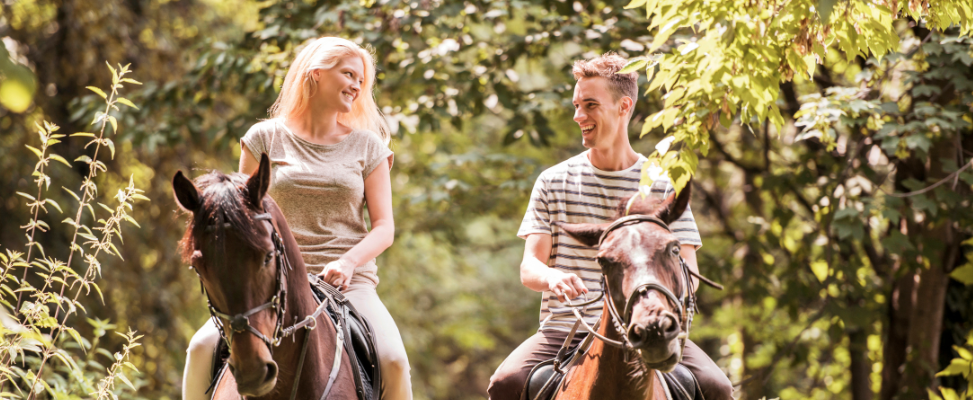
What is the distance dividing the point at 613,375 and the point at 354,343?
122cm

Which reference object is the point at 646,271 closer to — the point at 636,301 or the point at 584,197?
the point at 636,301

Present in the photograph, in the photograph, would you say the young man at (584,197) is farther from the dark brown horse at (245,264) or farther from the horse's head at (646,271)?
the dark brown horse at (245,264)

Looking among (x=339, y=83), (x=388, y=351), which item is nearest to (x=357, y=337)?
(x=388, y=351)

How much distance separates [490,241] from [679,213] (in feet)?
57.8

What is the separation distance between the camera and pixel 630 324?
2715 mm

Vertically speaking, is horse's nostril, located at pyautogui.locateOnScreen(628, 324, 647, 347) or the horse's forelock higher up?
the horse's forelock

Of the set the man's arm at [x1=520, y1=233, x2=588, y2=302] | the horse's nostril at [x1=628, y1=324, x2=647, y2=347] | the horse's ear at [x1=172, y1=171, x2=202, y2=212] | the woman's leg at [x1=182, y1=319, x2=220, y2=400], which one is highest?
the horse's ear at [x1=172, y1=171, x2=202, y2=212]

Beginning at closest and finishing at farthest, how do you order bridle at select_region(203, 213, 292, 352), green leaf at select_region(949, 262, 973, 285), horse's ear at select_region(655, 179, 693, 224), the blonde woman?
bridle at select_region(203, 213, 292, 352) → horse's ear at select_region(655, 179, 693, 224) → the blonde woman → green leaf at select_region(949, 262, 973, 285)

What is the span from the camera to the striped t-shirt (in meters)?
A: 3.83

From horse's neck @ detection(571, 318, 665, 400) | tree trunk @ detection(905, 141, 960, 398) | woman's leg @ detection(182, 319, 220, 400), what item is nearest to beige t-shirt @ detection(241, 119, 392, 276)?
woman's leg @ detection(182, 319, 220, 400)

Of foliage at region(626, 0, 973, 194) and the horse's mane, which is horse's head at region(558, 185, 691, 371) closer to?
foliage at region(626, 0, 973, 194)

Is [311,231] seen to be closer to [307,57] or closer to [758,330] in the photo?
[307,57]

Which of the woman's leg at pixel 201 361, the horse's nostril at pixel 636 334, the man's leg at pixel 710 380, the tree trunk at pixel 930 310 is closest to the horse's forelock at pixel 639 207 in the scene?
the horse's nostril at pixel 636 334

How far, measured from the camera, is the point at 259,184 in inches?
110
